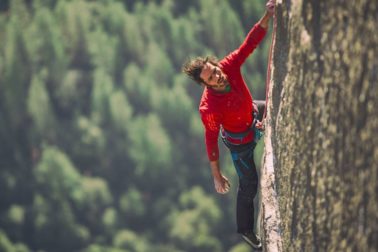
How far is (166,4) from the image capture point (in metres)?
27.3

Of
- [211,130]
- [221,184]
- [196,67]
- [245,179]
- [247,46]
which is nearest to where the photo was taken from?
[196,67]

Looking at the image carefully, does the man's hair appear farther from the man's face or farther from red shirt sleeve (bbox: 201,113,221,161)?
red shirt sleeve (bbox: 201,113,221,161)

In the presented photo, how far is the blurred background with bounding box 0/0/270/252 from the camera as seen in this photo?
22.2 meters

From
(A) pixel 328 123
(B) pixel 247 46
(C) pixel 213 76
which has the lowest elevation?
(A) pixel 328 123

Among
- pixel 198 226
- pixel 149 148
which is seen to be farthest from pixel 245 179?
pixel 149 148

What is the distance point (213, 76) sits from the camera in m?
3.14

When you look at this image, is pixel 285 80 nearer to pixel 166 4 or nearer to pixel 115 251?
pixel 115 251

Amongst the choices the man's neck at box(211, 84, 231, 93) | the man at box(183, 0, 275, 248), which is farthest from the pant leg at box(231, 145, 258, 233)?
the man's neck at box(211, 84, 231, 93)

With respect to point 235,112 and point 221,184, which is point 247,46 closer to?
point 235,112

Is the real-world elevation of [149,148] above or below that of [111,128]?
below

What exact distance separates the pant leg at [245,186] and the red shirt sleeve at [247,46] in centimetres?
50

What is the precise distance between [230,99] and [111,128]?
21.3m

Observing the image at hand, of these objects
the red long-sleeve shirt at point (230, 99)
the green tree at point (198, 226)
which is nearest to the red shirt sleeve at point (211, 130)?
the red long-sleeve shirt at point (230, 99)

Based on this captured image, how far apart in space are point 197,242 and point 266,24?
18466 mm
